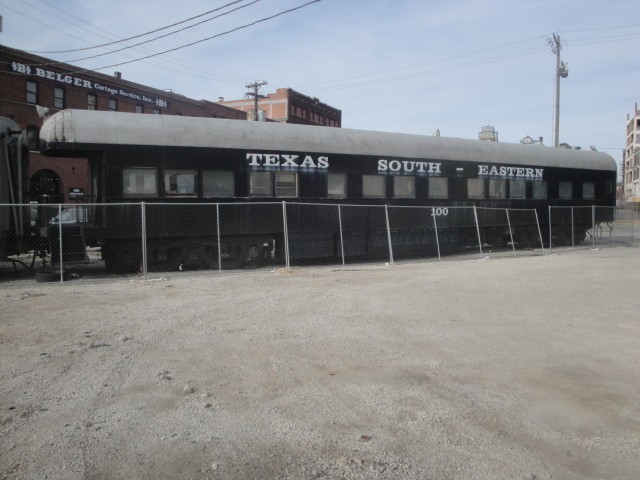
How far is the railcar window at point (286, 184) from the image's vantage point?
543 inches

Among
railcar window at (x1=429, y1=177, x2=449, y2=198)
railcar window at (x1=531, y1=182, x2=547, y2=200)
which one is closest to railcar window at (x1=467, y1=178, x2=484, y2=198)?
railcar window at (x1=429, y1=177, x2=449, y2=198)

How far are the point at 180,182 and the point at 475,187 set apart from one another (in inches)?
396

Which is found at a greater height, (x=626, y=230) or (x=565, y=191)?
(x=565, y=191)

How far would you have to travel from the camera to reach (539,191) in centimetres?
1941

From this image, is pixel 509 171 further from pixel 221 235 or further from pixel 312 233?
pixel 221 235

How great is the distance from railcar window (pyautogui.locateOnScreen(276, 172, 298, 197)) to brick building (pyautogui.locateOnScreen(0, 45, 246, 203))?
19.2m

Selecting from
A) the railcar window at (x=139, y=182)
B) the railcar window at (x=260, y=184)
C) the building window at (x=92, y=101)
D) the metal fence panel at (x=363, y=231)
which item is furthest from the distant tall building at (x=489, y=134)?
the building window at (x=92, y=101)

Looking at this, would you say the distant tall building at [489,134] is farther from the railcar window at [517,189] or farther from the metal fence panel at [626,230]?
the railcar window at [517,189]

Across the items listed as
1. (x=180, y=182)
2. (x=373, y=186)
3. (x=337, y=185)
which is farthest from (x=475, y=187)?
(x=180, y=182)

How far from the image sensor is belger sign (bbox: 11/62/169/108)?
3303 centimetres

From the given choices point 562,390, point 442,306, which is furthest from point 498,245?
point 562,390

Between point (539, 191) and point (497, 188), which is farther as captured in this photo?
point (539, 191)

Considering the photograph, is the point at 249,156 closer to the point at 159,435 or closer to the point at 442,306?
the point at 442,306

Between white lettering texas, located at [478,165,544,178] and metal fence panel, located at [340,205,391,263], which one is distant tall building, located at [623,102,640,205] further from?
metal fence panel, located at [340,205,391,263]
